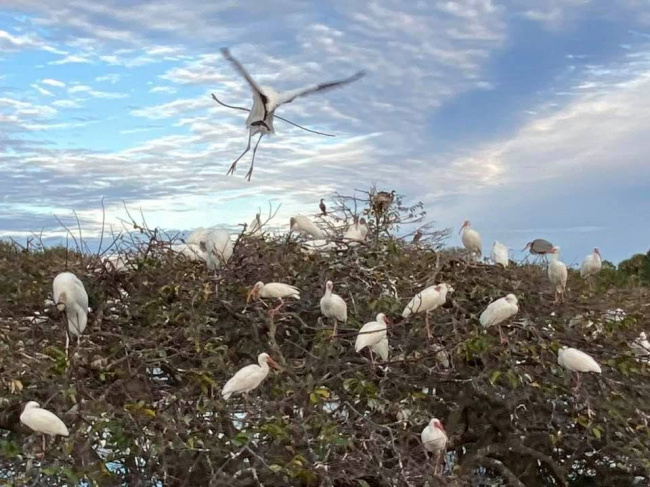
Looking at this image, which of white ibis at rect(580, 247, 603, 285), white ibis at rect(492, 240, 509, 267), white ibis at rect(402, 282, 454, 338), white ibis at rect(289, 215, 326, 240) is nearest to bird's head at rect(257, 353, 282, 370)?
white ibis at rect(402, 282, 454, 338)

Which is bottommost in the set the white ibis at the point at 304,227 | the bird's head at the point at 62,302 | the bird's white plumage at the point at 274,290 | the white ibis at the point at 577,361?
the white ibis at the point at 577,361

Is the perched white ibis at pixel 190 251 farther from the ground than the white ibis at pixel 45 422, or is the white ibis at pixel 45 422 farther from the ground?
the perched white ibis at pixel 190 251

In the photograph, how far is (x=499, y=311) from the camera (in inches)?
229

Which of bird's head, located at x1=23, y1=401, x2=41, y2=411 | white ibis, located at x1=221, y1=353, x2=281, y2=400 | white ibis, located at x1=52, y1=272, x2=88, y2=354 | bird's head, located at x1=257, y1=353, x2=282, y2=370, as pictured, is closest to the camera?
bird's head, located at x1=23, y1=401, x2=41, y2=411

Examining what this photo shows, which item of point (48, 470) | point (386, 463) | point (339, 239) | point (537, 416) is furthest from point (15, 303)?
point (537, 416)

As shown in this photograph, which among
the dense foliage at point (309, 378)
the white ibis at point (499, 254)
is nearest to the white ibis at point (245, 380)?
the dense foliage at point (309, 378)

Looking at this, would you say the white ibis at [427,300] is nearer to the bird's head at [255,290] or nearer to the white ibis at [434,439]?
the white ibis at [434,439]

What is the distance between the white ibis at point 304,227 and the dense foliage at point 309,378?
50 centimetres

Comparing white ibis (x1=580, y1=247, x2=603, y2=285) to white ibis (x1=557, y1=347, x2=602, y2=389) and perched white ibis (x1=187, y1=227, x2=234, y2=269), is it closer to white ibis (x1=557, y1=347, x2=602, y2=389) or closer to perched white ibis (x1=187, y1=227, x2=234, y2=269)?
white ibis (x1=557, y1=347, x2=602, y2=389)

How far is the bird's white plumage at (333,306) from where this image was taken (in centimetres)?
563

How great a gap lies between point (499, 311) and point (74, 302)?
283 centimetres

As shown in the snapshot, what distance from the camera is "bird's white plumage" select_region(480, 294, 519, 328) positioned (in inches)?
228

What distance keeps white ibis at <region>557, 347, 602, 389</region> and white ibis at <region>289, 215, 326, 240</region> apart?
220 cm

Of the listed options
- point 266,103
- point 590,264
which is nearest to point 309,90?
point 266,103
